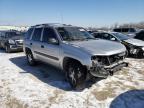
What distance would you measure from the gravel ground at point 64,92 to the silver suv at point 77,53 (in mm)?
548

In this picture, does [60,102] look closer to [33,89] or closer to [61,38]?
[33,89]

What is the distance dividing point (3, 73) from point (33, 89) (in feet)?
8.75

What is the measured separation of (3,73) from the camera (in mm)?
7863

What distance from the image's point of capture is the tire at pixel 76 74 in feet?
17.5

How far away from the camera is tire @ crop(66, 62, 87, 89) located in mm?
5328

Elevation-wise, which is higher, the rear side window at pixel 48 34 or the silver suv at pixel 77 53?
the rear side window at pixel 48 34

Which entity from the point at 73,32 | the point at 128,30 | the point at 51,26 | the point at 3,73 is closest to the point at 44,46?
the point at 51,26

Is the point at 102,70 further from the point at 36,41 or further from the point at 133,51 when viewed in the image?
the point at 133,51

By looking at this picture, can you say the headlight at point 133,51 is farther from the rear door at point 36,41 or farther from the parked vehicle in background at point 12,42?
the parked vehicle in background at point 12,42

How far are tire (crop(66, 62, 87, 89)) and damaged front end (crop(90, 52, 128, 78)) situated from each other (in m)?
0.36

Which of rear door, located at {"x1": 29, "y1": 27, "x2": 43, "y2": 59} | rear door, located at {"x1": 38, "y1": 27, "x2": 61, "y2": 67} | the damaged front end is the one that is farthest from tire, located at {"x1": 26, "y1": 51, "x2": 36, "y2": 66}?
the damaged front end

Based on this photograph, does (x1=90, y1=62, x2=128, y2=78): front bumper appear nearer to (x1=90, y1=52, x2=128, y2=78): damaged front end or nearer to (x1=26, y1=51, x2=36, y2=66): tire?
(x1=90, y1=52, x2=128, y2=78): damaged front end

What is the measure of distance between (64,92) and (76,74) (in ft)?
A: 2.09

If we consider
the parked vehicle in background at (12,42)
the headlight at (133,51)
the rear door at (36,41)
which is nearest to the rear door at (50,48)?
the rear door at (36,41)
